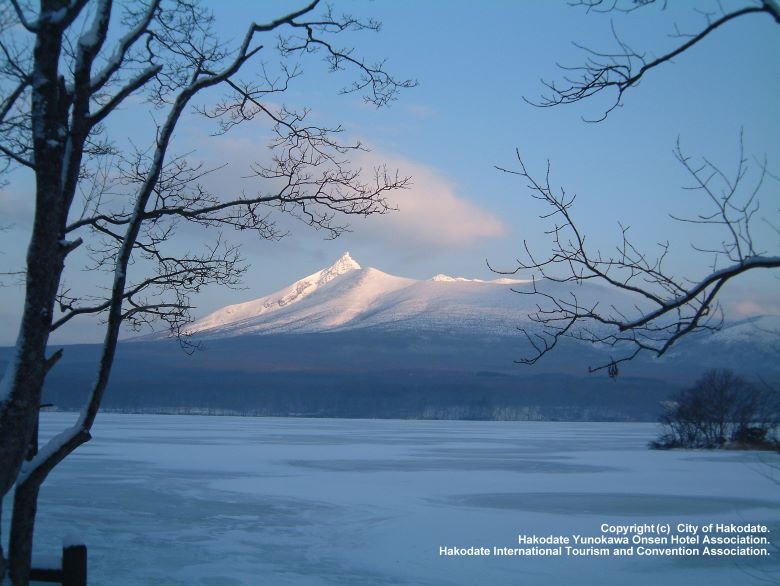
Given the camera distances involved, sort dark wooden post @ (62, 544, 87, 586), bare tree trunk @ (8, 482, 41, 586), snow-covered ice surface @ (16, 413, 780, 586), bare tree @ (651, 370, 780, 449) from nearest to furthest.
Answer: bare tree trunk @ (8, 482, 41, 586), dark wooden post @ (62, 544, 87, 586), snow-covered ice surface @ (16, 413, 780, 586), bare tree @ (651, 370, 780, 449)

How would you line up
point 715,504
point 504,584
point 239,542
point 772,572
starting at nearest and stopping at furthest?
point 504,584
point 772,572
point 239,542
point 715,504

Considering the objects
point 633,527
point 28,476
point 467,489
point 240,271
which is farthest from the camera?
point 467,489

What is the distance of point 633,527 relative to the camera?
14.2 metres

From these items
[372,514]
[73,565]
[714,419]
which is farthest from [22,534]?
[714,419]

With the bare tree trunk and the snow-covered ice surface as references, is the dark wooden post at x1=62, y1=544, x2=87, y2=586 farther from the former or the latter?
the snow-covered ice surface

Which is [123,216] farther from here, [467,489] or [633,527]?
[467,489]

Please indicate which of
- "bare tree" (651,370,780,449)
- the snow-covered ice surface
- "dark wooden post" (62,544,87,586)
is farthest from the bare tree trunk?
"bare tree" (651,370,780,449)

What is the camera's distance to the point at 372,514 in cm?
1538

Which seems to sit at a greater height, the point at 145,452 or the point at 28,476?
the point at 28,476

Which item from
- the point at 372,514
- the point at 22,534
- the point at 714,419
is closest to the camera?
the point at 22,534

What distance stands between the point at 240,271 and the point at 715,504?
14.3 meters

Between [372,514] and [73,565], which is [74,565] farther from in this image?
[372,514]

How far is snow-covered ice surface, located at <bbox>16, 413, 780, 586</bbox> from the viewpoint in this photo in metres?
10.6

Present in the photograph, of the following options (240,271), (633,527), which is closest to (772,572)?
(633,527)
